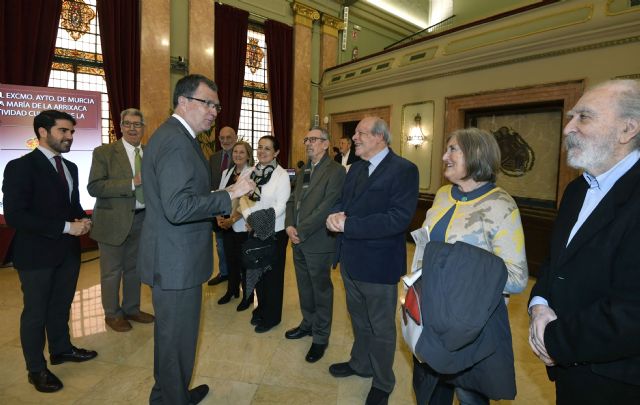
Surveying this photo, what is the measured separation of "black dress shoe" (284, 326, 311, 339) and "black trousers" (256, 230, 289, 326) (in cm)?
22

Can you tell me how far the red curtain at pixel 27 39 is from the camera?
18.2 feet

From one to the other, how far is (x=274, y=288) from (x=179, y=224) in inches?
62.1

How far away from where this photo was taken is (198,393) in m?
2.22

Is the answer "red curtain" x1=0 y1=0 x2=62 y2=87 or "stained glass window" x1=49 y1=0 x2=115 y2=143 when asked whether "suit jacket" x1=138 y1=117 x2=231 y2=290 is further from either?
"stained glass window" x1=49 y1=0 x2=115 y2=143

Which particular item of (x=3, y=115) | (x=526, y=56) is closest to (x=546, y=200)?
(x=526, y=56)

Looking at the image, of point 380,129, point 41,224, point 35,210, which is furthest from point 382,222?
point 35,210

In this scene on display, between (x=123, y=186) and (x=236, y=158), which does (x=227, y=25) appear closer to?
(x=236, y=158)

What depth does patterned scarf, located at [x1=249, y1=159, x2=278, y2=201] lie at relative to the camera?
299 centimetres

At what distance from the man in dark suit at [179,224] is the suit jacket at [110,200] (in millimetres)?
1361

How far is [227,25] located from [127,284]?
273 inches

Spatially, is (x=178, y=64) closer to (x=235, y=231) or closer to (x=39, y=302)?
(x=235, y=231)

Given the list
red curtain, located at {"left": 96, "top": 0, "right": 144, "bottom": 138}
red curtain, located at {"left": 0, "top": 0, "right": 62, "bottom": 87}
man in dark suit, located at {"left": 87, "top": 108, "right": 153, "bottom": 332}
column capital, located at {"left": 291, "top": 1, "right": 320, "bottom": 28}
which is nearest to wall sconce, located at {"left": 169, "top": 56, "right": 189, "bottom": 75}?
red curtain, located at {"left": 96, "top": 0, "right": 144, "bottom": 138}

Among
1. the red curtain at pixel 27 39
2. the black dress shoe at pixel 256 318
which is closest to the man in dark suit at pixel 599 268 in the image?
the black dress shoe at pixel 256 318

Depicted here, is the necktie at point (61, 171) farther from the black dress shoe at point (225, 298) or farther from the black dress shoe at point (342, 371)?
the black dress shoe at point (342, 371)
